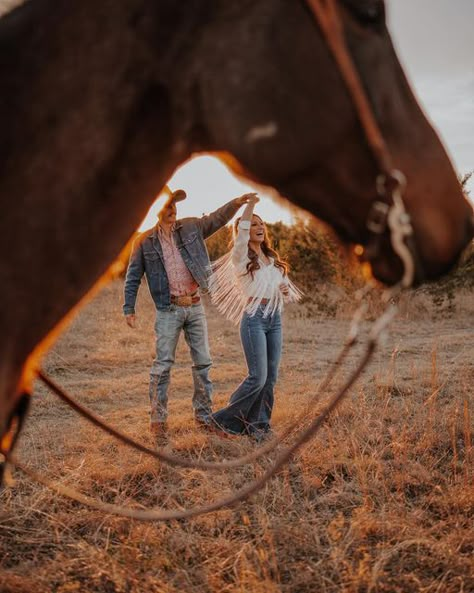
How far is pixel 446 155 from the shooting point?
174cm

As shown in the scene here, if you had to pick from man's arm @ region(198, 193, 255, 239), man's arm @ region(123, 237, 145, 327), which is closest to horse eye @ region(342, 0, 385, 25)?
man's arm @ region(198, 193, 255, 239)

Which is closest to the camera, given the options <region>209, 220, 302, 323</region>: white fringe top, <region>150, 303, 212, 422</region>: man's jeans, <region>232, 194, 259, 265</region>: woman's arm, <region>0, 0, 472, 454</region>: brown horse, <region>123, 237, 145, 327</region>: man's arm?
<region>0, 0, 472, 454</region>: brown horse

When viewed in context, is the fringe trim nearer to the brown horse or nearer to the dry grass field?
the dry grass field

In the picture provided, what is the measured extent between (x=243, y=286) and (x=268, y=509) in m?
2.43

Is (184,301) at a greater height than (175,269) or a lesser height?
lesser

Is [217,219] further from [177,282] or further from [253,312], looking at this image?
[253,312]

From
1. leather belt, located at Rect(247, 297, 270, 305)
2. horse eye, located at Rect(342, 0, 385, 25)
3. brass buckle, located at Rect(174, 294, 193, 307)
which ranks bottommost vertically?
brass buckle, located at Rect(174, 294, 193, 307)

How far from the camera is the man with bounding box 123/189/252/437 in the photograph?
557 centimetres

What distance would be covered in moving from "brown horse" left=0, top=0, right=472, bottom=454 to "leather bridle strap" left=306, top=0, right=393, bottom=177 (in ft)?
0.13

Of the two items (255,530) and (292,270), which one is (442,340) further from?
(255,530)

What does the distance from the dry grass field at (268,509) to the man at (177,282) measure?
0.46 metres

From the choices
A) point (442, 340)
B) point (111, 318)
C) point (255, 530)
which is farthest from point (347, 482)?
point (111, 318)

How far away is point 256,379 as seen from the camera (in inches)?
213

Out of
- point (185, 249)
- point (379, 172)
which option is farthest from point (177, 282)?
point (379, 172)
